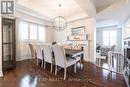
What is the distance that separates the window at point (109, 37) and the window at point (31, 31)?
5.30 m

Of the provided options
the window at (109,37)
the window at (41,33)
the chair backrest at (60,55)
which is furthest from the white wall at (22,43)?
the window at (109,37)

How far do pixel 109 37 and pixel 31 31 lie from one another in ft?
20.8

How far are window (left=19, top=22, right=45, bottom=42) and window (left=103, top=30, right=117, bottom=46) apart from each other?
5298mm

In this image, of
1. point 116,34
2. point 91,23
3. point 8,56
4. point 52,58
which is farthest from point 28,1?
point 116,34

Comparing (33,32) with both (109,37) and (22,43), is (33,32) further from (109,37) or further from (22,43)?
(109,37)

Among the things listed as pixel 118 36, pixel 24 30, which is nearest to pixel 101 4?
pixel 24 30

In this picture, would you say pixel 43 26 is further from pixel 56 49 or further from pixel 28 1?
pixel 56 49

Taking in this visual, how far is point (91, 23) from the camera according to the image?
565 cm

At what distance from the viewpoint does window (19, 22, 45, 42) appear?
229 inches

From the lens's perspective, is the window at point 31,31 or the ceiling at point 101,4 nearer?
the ceiling at point 101,4

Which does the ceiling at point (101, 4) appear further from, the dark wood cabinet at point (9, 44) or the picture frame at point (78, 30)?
the dark wood cabinet at point (9, 44)

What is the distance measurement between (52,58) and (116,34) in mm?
6849

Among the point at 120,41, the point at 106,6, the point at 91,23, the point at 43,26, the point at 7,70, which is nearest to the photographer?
the point at 7,70

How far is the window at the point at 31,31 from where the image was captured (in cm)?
581
